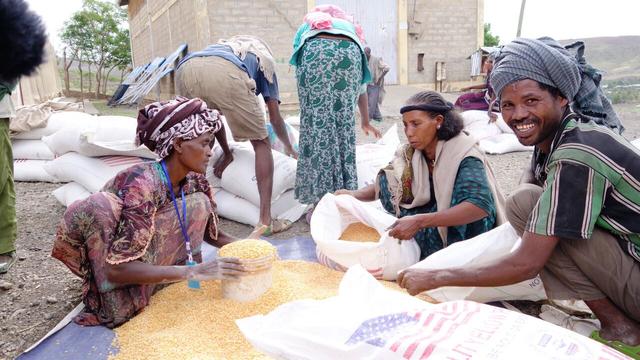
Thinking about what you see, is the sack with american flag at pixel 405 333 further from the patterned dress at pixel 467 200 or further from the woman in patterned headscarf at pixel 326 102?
the woman in patterned headscarf at pixel 326 102

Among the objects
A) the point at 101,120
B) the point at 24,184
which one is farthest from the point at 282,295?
the point at 24,184

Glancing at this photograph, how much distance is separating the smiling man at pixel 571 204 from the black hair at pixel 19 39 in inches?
51.8

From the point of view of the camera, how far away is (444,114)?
2.36 metres

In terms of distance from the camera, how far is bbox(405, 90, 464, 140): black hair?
2.34 m

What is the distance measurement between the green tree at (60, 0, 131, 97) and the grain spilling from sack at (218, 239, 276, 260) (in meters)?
21.8

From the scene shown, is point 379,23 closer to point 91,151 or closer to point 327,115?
point 327,115

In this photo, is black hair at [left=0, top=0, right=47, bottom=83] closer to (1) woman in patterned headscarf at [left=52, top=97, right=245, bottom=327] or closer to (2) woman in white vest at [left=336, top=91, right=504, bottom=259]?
(1) woman in patterned headscarf at [left=52, top=97, right=245, bottom=327]

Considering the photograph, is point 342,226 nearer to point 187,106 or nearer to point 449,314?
point 187,106

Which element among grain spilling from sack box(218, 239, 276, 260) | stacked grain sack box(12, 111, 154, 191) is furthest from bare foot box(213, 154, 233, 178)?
grain spilling from sack box(218, 239, 276, 260)

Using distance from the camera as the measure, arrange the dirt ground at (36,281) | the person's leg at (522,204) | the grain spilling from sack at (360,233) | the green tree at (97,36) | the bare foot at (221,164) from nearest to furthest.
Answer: the person's leg at (522,204) < the dirt ground at (36,281) < the grain spilling from sack at (360,233) < the bare foot at (221,164) < the green tree at (97,36)

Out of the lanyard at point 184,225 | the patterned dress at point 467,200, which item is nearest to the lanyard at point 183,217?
the lanyard at point 184,225

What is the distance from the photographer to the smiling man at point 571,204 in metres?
1.52

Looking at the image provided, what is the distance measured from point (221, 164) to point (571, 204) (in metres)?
2.54

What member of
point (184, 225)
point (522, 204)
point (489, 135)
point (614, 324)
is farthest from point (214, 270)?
point (489, 135)
